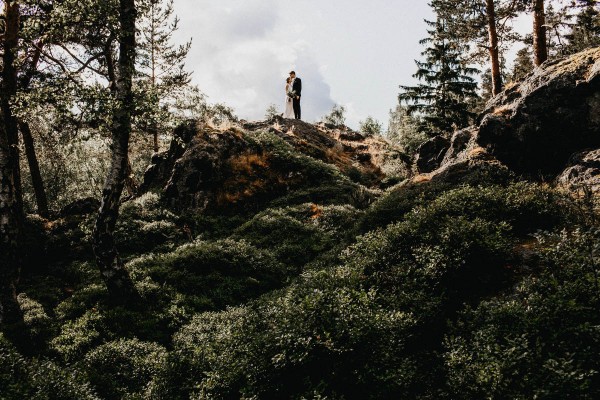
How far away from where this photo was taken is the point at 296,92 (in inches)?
1098

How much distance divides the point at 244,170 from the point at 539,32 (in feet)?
49.5

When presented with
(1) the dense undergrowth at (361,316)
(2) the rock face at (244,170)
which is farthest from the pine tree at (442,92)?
(1) the dense undergrowth at (361,316)

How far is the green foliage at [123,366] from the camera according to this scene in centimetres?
689

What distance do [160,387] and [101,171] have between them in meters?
57.3

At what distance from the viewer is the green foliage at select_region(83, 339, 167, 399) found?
6.89 metres

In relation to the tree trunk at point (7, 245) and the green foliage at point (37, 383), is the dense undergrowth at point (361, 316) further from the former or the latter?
the tree trunk at point (7, 245)

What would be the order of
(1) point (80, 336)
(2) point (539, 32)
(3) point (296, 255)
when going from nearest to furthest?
(1) point (80, 336) → (3) point (296, 255) → (2) point (539, 32)

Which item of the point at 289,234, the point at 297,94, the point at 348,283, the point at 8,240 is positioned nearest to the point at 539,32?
the point at 289,234

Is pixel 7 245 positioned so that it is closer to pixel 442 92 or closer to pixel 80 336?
pixel 80 336

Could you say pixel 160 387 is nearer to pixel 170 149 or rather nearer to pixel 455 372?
pixel 455 372

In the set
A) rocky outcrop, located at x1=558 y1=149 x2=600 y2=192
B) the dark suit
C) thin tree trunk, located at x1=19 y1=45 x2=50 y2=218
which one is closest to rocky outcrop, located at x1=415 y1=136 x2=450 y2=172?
rocky outcrop, located at x1=558 y1=149 x2=600 y2=192

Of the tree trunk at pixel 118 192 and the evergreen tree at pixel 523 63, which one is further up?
the evergreen tree at pixel 523 63

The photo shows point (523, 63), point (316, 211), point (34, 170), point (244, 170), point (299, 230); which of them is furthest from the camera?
point (523, 63)

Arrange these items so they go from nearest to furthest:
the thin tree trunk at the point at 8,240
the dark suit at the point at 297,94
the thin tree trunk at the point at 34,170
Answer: the thin tree trunk at the point at 8,240 → the thin tree trunk at the point at 34,170 → the dark suit at the point at 297,94
